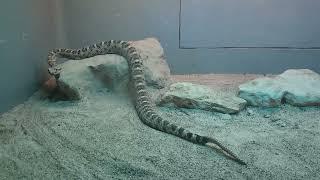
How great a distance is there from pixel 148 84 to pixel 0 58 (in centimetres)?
189

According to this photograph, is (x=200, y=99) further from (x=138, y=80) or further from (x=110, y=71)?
(x=110, y=71)

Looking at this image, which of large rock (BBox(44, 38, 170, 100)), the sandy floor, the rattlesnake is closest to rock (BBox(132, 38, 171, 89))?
large rock (BBox(44, 38, 170, 100))

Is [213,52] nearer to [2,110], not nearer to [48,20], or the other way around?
[48,20]

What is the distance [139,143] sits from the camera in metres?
3.48

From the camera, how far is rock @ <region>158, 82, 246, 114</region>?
4301mm

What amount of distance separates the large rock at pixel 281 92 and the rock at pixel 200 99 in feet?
0.63

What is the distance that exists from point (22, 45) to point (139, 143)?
202cm

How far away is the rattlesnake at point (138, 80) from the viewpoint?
3462mm

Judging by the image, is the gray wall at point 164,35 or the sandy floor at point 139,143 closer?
the sandy floor at point 139,143

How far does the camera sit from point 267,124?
405 cm

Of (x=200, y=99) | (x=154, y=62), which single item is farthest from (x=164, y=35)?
(x=200, y=99)

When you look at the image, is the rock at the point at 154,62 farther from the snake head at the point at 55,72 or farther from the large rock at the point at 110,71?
the snake head at the point at 55,72

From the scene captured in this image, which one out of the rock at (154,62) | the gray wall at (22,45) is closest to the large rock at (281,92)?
the rock at (154,62)

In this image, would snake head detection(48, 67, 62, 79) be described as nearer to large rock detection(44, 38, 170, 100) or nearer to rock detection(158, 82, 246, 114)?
large rock detection(44, 38, 170, 100)
